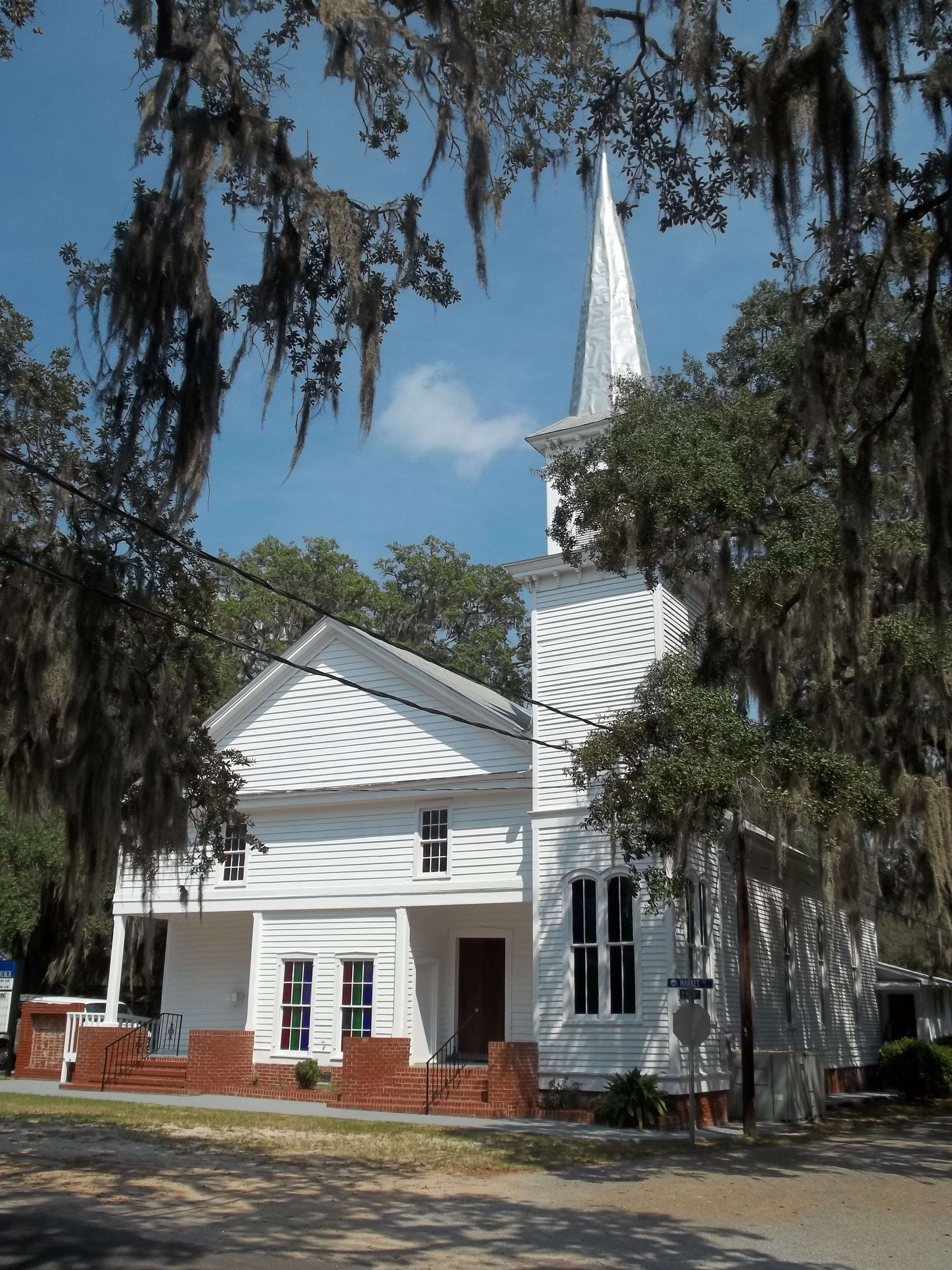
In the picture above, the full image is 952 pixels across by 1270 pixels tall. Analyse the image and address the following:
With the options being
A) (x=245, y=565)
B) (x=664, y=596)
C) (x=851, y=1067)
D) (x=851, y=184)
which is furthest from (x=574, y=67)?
(x=245, y=565)

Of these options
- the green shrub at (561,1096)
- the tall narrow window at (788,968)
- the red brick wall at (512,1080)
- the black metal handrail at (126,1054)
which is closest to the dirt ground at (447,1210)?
the green shrub at (561,1096)

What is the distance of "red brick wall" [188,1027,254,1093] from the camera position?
20688 millimetres

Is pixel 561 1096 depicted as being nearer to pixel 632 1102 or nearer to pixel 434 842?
pixel 632 1102

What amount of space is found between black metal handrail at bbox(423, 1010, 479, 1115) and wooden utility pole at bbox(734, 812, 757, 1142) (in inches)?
183

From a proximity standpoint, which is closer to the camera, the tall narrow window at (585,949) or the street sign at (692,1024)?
the street sign at (692,1024)

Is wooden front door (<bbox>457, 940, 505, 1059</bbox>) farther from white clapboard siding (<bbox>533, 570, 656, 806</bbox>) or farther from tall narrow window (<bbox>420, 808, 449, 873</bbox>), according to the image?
white clapboard siding (<bbox>533, 570, 656, 806</bbox>)

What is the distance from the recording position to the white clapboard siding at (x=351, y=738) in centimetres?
2189

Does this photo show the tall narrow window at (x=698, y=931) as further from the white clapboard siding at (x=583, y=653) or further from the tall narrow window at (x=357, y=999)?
the tall narrow window at (x=357, y=999)

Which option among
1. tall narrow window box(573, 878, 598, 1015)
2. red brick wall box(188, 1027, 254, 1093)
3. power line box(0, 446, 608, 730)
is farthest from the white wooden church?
power line box(0, 446, 608, 730)

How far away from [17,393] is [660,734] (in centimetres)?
792

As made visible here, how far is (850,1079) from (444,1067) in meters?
12.1

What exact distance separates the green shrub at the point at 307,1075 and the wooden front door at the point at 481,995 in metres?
2.76

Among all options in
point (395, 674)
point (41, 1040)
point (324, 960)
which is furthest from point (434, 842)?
point (41, 1040)

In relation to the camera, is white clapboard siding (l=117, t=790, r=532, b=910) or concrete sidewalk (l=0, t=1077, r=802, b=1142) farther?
white clapboard siding (l=117, t=790, r=532, b=910)
